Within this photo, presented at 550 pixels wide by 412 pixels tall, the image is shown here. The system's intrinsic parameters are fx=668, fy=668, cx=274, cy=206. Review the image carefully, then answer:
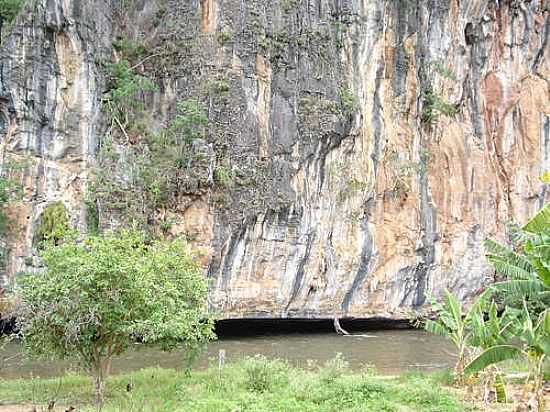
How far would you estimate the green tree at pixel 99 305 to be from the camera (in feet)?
32.0

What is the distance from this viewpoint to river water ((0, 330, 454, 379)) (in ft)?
53.3

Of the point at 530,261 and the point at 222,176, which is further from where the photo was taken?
the point at 222,176

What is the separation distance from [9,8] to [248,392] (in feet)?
54.6

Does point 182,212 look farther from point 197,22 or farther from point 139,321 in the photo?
point 139,321

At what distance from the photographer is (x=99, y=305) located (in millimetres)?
9781

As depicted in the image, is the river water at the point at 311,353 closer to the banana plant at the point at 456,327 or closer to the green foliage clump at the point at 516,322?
the banana plant at the point at 456,327

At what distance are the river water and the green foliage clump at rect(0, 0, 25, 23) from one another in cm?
1058

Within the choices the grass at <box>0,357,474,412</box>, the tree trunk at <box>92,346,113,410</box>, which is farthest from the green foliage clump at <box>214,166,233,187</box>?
the tree trunk at <box>92,346,113,410</box>

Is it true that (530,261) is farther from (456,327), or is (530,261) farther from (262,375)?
(262,375)

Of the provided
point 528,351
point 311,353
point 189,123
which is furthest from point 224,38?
point 528,351

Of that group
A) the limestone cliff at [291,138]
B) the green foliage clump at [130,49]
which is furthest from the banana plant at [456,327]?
the green foliage clump at [130,49]

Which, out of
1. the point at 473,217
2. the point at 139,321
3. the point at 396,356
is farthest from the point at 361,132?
the point at 139,321

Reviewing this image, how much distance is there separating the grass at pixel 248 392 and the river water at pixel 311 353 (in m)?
2.36

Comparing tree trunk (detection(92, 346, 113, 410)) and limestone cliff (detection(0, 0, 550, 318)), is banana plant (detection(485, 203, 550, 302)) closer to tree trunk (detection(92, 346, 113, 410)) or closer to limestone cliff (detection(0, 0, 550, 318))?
tree trunk (detection(92, 346, 113, 410))
